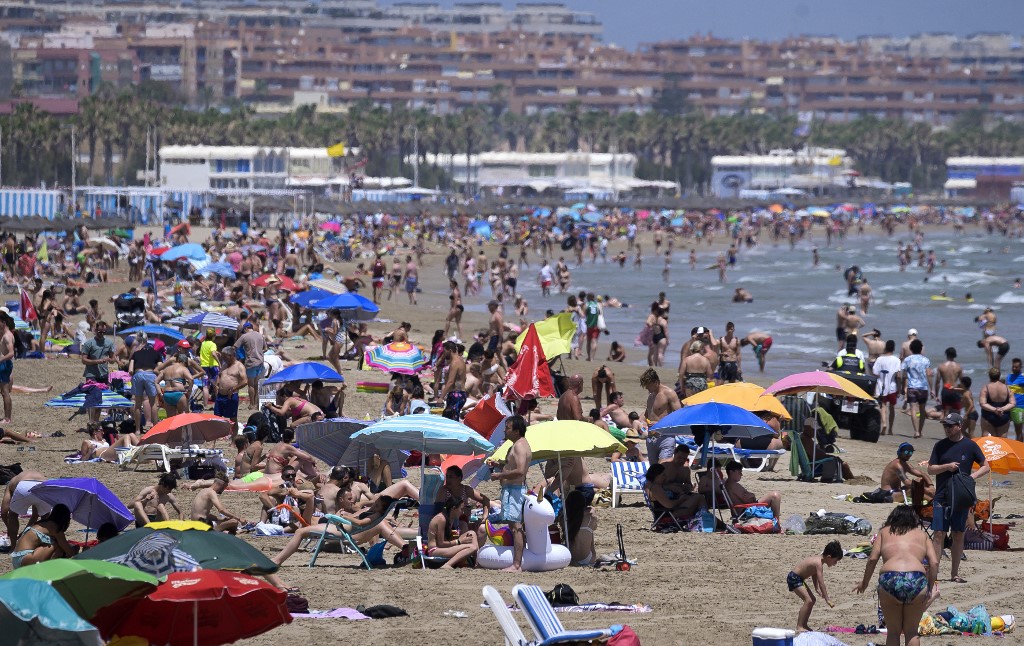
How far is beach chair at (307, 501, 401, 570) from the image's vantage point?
921 cm

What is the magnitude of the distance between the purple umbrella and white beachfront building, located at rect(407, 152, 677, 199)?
7736 cm

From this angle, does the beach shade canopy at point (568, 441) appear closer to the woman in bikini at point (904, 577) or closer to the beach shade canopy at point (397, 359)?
the woman in bikini at point (904, 577)

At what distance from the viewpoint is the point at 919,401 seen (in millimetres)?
15375

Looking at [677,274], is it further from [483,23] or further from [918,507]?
[483,23]

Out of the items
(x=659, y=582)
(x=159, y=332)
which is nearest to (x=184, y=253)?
(x=159, y=332)

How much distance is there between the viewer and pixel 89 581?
591 cm

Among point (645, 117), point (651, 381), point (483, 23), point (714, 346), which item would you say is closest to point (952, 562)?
point (651, 381)

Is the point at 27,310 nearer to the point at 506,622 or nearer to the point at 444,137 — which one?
the point at 506,622

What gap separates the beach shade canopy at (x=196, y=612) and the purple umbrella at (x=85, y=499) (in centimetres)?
Answer: 258

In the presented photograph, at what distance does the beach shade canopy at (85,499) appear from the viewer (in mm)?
8609

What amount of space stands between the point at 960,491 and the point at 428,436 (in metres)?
3.15

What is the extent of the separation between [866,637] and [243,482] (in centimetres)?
547

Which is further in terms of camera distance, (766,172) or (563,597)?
(766,172)

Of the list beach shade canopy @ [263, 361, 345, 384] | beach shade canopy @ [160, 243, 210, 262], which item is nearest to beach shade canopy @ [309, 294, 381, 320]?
beach shade canopy @ [263, 361, 345, 384]
